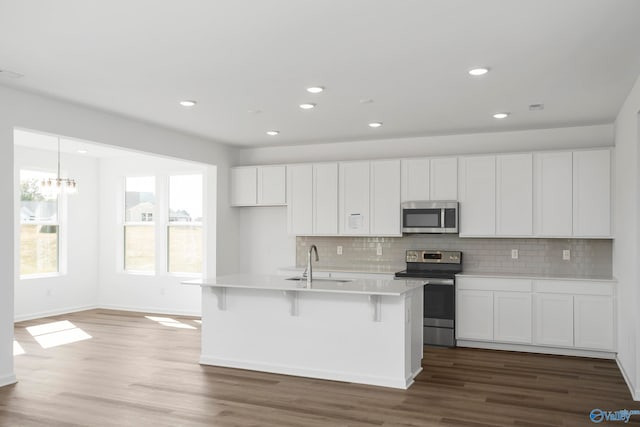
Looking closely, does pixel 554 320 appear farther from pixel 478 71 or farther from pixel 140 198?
pixel 140 198

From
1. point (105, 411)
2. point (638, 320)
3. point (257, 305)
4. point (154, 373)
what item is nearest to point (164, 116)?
point (257, 305)

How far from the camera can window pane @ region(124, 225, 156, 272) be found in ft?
31.1

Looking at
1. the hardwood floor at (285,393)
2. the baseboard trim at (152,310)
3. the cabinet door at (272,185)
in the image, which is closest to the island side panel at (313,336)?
the hardwood floor at (285,393)

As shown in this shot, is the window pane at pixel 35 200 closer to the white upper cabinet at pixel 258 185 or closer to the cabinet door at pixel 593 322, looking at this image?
the white upper cabinet at pixel 258 185

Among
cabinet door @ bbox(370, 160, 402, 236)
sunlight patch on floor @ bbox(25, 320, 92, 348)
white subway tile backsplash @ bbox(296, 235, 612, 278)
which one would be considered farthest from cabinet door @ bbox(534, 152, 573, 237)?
sunlight patch on floor @ bbox(25, 320, 92, 348)

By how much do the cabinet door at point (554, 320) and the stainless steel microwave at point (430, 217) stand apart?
1.33 m

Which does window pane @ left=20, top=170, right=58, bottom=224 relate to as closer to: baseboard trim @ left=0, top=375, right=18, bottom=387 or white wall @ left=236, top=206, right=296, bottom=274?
white wall @ left=236, top=206, right=296, bottom=274

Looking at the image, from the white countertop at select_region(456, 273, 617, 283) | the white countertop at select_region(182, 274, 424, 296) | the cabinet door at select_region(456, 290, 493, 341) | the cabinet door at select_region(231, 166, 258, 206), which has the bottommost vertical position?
the cabinet door at select_region(456, 290, 493, 341)

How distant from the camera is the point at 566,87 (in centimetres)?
496

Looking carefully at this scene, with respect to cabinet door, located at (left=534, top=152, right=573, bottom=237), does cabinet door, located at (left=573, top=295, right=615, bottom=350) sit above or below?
below

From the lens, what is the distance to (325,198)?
307 inches

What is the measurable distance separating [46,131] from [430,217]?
14.7 feet

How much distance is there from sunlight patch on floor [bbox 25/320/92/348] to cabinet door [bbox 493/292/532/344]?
514cm

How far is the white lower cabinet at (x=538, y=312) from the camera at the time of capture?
20.2ft
